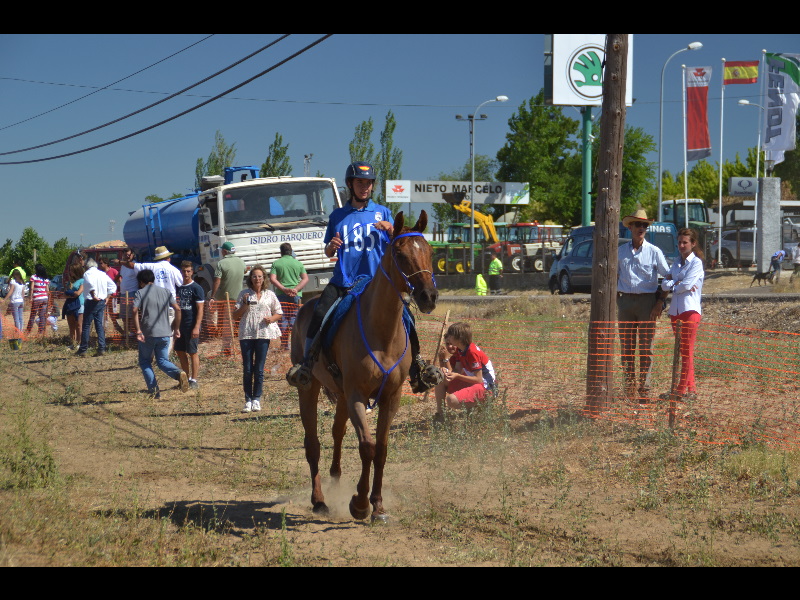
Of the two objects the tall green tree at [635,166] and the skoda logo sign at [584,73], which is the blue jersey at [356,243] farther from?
the tall green tree at [635,166]

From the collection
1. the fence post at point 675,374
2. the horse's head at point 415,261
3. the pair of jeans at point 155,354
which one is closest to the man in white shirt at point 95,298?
the pair of jeans at point 155,354

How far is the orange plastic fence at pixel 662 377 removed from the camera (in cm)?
866

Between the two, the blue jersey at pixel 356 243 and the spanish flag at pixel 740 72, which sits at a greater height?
the spanish flag at pixel 740 72

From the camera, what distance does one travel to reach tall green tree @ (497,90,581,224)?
60438 millimetres

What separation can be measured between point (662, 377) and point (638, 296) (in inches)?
62.7

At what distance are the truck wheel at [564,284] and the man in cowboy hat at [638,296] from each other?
19302 millimetres

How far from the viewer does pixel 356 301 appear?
6.92m

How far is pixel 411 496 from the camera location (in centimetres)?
735

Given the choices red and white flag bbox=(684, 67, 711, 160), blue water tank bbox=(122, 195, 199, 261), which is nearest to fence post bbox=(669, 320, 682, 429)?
blue water tank bbox=(122, 195, 199, 261)

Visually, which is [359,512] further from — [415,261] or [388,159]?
[388,159]

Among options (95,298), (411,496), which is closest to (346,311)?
(411,496)

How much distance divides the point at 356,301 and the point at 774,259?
21.4 meters

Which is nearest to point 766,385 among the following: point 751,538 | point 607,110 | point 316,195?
point 607,110

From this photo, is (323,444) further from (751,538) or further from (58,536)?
(751,538)
